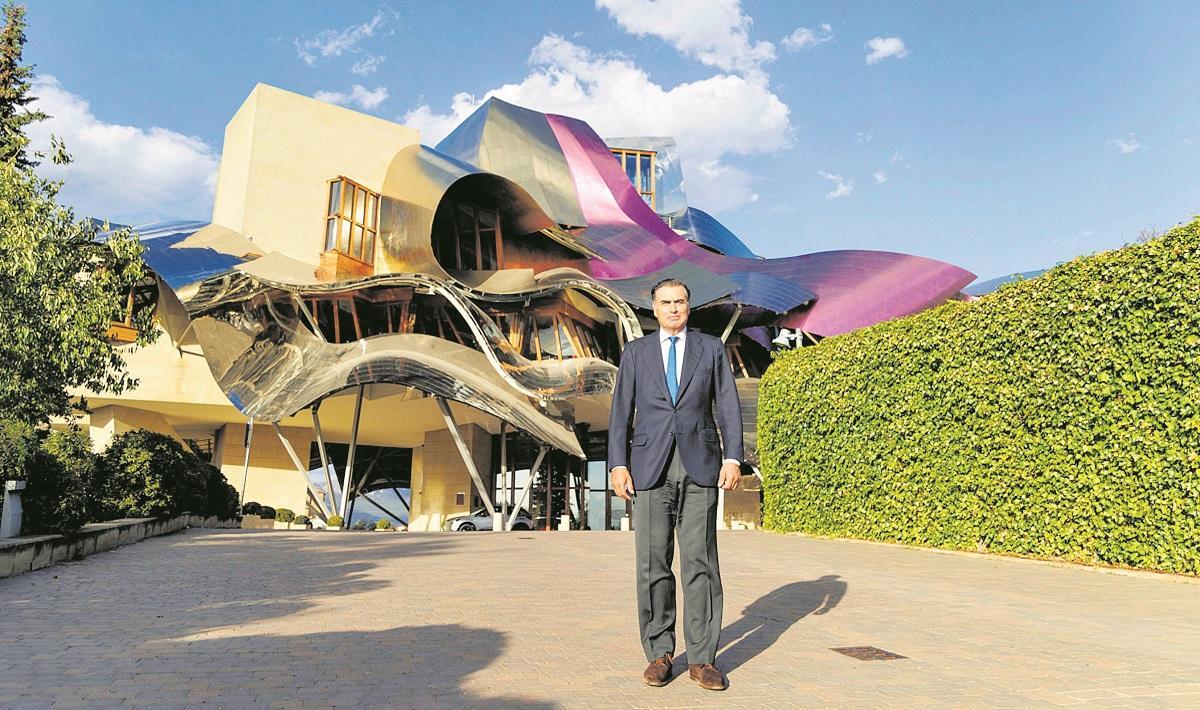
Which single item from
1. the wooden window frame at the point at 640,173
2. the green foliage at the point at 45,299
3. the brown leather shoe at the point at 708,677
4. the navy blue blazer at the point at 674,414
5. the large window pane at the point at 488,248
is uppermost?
the wooden window frame at the point at 640,173

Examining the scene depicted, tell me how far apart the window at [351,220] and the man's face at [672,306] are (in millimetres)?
27175

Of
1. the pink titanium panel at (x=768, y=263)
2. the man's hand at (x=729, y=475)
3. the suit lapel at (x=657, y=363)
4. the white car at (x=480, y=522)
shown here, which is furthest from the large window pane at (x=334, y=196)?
the man's hand at (x=729, y=475)

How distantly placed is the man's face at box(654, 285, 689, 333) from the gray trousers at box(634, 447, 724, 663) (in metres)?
0.65

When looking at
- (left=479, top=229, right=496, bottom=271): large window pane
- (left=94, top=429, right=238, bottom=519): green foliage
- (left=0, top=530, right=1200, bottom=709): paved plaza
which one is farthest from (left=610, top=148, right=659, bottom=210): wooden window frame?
(left=0, top=530, right=1200, bottom=709): paved plaza

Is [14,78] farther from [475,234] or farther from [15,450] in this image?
[15,450]

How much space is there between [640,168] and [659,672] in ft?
148

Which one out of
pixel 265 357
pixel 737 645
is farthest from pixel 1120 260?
pixel 265 357

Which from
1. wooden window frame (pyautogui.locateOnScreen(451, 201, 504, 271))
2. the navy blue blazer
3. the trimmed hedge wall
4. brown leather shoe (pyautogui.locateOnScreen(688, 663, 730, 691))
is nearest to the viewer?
brown leather shoe (pyautogui.locateOnScreen(688, 663, 730, 691))

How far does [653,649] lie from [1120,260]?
7145 millimetres

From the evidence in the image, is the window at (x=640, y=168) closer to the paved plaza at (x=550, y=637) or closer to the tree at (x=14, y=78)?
the tree at (x=14, y=78)

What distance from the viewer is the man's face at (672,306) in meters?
3.88

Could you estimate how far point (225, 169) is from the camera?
38.4 meters

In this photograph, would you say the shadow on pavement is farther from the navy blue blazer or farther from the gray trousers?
the navy blue blazer

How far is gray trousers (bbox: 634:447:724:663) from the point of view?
3.56 meters
